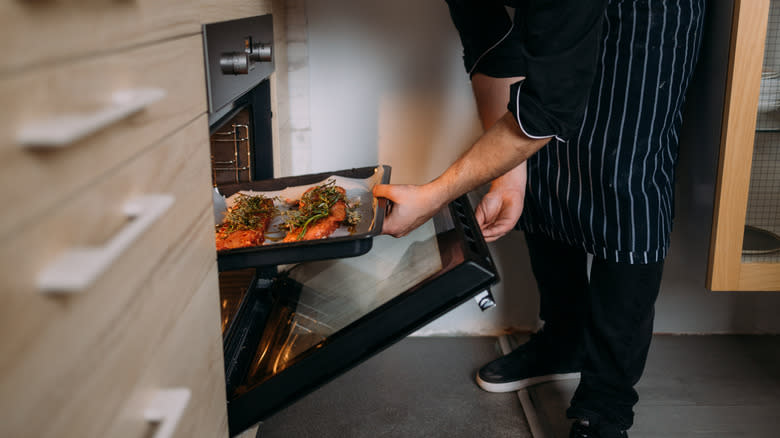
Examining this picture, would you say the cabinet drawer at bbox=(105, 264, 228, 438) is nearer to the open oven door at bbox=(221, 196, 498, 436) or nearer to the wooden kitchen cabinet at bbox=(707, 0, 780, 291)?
the open oven door at bbox=(221, 196, 498, 436)

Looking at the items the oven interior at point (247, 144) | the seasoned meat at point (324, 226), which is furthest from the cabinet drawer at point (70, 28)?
the oven interior at point (247, 144)

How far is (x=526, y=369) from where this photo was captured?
71.6 inches

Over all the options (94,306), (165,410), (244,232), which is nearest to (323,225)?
(244,232)

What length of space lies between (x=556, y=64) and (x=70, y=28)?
0.77m

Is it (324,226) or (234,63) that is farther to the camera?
(324,226)

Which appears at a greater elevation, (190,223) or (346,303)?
(190,223)

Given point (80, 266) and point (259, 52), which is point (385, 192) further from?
point (80, 266)

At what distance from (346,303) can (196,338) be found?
41 centimetres

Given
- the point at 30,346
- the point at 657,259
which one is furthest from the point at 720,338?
the point at 30,346

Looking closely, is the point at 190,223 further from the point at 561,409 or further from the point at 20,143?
the point at 561,409

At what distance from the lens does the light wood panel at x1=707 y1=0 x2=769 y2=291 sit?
128cm

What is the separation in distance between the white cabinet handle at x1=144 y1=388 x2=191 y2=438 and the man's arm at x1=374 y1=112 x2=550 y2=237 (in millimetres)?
589

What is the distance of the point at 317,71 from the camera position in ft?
6.17

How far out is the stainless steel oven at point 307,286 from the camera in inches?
36.9
